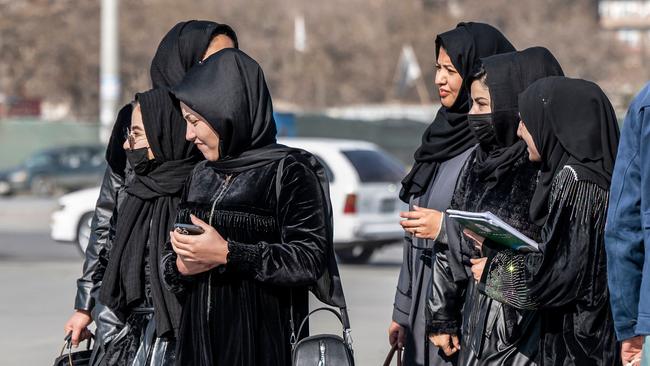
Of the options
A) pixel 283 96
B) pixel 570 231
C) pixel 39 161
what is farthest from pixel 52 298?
pixel 283 96

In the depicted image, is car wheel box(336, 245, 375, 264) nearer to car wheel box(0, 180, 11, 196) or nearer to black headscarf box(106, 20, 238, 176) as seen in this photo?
black headscarf box(106, 20, 238, 176)

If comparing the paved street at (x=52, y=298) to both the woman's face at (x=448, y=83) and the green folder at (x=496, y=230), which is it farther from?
the green folder at (x=496, y=230)

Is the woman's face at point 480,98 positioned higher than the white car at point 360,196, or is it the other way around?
the woman's face at point 480,98

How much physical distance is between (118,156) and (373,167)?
9953 millimetres

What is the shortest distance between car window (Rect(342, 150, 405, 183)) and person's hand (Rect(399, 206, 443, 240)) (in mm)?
9782

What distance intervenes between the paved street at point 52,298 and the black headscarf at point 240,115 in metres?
4.20

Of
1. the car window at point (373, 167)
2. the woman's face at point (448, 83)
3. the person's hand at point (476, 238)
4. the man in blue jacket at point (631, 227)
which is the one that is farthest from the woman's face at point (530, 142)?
the car window at point (373, 167)

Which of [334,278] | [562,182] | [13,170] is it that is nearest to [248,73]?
[334,278]

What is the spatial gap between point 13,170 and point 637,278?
25.7 m

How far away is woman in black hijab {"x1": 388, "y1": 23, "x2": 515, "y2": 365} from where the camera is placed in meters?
4.81

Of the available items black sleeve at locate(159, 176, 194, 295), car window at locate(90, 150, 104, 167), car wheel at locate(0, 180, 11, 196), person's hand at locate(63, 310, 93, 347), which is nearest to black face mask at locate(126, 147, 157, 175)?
black sleeve at locate(159, 176, 194, 295)

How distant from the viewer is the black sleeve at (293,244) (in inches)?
152

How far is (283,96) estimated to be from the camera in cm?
5891

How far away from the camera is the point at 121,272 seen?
4.48 metres
